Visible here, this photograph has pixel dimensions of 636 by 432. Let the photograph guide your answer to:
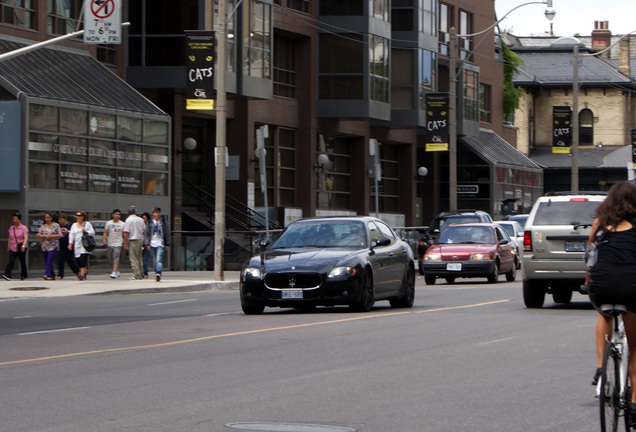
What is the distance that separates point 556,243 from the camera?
65.6 ft

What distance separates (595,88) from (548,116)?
11.6ft

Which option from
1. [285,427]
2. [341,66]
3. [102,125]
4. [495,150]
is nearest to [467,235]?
[102,125]

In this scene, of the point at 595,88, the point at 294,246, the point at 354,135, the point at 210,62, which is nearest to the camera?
the point at 294,246

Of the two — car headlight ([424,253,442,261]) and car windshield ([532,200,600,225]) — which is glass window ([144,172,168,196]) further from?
car windshield ([532,200,600,225])

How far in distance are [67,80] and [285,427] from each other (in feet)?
88.8

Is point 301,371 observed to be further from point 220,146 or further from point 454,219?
point 454,219

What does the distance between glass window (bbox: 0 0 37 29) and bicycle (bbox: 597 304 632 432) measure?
28125 mm

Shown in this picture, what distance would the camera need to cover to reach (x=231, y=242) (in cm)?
3919

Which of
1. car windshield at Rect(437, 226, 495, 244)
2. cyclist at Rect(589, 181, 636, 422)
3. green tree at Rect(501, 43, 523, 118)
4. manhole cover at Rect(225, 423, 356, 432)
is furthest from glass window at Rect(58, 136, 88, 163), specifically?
green tree at Rect(501, 43, 523, 118)

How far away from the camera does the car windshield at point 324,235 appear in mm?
19641

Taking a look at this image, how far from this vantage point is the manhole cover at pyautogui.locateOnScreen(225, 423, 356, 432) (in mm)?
8523

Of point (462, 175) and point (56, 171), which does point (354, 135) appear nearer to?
point (462, 175)

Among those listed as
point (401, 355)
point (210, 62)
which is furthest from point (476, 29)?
point (401, 355)

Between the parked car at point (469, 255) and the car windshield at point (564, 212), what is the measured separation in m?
10.8
